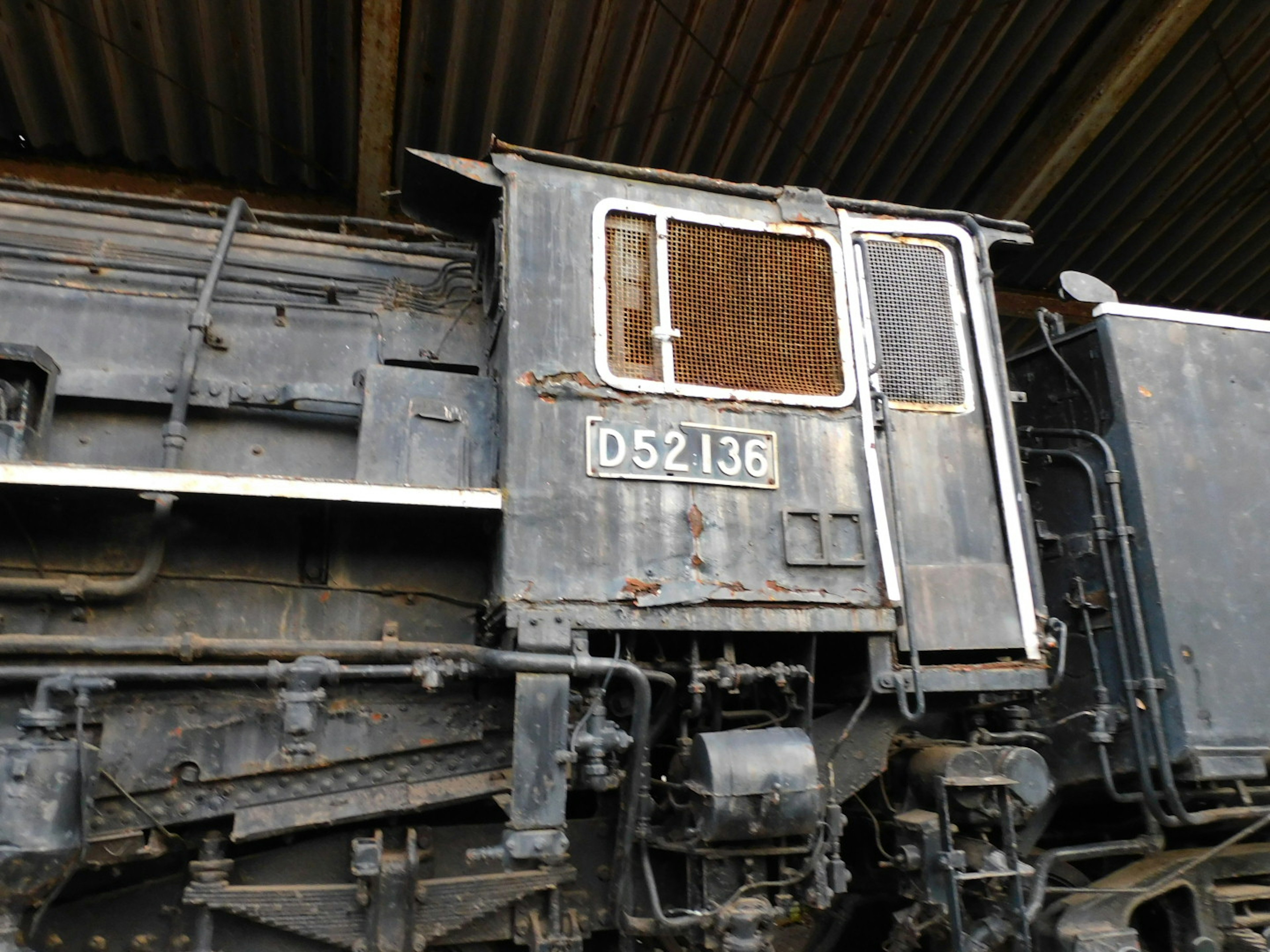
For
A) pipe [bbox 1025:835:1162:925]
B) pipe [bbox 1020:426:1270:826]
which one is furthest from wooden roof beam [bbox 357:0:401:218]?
pipe [bbox 1025:835:1162:925]

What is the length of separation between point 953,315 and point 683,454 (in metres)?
1.43

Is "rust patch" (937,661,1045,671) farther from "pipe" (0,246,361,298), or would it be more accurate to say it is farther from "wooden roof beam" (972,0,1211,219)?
"wooden roof beam" (972,0,1211,219)

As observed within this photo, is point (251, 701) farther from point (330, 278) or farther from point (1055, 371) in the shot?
point (1055, 371)

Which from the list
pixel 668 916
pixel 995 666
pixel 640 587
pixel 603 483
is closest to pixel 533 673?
pixel 640 587

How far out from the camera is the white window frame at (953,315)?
3.61 m

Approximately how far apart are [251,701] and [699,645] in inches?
60.7

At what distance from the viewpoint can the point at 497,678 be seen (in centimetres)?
324

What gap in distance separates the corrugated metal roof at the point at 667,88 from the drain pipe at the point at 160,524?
9.27ft

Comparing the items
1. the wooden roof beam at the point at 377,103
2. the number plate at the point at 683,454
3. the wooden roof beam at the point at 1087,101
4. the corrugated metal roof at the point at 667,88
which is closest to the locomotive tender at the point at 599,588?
the number plate at the point at 683,454

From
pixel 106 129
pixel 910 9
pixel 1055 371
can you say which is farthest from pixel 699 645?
pixel 106 129

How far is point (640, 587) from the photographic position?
9.98ft

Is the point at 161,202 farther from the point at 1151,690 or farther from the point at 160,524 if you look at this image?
the point at 1151,690

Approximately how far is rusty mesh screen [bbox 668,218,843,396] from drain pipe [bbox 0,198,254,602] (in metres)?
1.75

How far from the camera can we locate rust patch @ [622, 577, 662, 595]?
9.94ft
